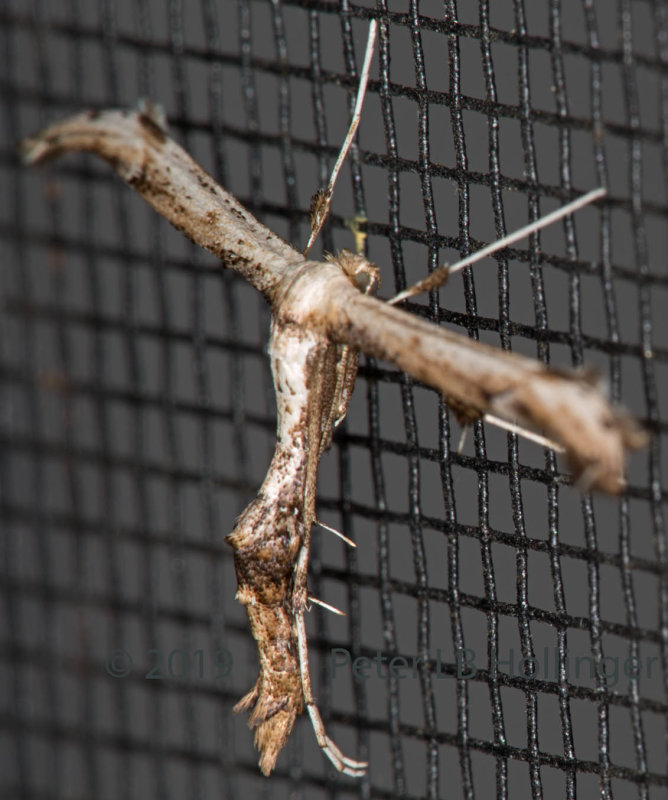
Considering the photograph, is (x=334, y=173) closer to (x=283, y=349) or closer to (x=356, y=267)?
(x=356, y=267)

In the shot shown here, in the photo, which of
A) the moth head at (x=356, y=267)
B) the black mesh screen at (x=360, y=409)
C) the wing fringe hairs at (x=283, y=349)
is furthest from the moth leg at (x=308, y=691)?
the moth head at (x=356, y=267)

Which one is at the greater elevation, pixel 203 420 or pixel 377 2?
pixel 377 2

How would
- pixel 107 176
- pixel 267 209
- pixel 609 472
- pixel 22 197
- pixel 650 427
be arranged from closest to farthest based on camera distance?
pixel 609 472, pixel 650 427, pixel 267 209, pixel 107 176, pixel 22 197

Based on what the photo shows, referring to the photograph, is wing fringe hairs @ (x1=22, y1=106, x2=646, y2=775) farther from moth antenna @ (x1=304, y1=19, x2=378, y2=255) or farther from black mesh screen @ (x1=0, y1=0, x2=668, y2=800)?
black mesh screen @ (x1=0, y1=0, x2=668, y2=800)

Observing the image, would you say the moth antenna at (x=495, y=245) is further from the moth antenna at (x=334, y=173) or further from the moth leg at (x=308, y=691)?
the moth leg at (x=308, y=691)

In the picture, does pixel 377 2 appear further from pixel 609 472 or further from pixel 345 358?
pixel 609 472

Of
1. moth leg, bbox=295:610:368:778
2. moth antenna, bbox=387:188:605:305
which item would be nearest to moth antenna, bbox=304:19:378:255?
moth antenna, bbox=387:188:605:305

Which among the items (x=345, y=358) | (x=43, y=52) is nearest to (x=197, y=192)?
(x=345, y=358)
